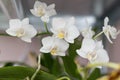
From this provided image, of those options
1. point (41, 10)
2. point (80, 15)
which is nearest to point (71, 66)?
point (41, 10)

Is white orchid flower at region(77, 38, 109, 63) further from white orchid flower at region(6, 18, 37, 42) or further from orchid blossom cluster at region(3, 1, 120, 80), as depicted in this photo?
white orchid flower at region(6, 18, 37, 42)

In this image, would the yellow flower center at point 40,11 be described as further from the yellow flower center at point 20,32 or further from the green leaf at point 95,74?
the green leaf at point 95,74

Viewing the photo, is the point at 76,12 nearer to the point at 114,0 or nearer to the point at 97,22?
the point at 97,22

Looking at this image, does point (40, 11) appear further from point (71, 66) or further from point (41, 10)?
point (71, 66)

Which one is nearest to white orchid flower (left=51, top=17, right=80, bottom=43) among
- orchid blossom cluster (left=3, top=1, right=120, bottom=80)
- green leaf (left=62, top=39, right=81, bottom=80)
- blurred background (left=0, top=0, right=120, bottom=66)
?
orchid blossom cluster (left=3, top=1, right=120, bottom=80)

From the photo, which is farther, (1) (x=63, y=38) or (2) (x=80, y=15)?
(2) (x=80, y=15)

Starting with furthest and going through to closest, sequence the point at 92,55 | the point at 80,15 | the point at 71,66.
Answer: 1. the point at 80,15
2. the point at 71,66
3. the point at 92,55

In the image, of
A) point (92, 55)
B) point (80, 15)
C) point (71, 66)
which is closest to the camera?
point (92, 55)
